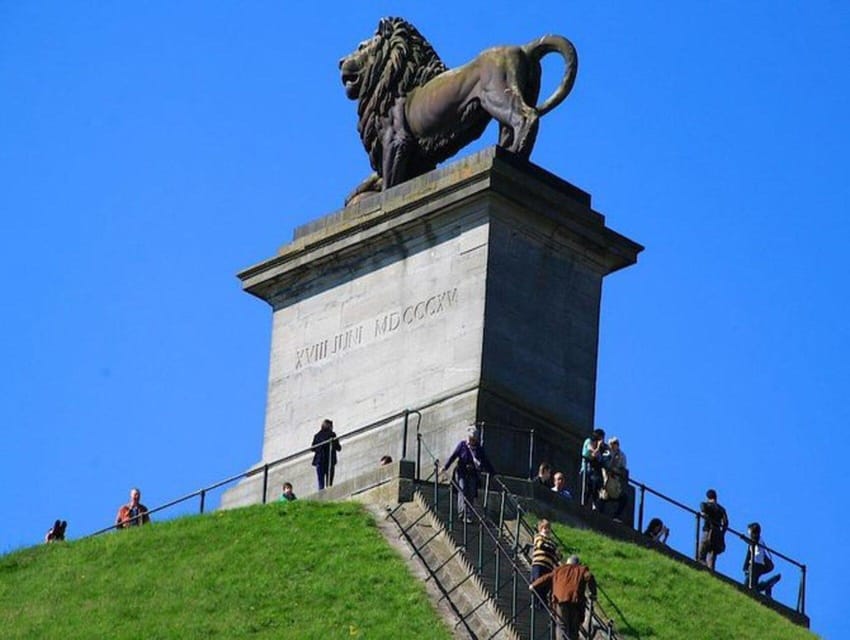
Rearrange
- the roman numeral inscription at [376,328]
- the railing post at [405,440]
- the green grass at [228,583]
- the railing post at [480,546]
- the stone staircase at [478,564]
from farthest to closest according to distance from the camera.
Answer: the roman numeral inscription at [376,328]
the railing post at [405,440]
the railing post at [480,546]
the green grass at [228,583]
the stone staircase at [478,564]

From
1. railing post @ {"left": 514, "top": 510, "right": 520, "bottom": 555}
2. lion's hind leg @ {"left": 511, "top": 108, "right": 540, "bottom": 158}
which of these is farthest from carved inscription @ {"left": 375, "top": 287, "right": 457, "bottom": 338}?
Result: railing post @ {"left": 514, "top": 510, "right": 520, "bottom": 555}

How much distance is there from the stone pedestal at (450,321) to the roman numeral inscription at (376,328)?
0.02 meters

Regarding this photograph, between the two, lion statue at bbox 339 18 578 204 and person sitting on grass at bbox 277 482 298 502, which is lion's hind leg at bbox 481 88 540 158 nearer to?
lion statue at bbox 339 18 578 204

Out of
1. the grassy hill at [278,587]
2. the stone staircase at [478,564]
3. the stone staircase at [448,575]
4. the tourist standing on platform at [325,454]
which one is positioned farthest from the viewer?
the tourist standing on platform at [325,454]

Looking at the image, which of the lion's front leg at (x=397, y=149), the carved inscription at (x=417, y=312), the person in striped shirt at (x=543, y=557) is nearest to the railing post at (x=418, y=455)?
the carved inscription at (x=417, y=312)

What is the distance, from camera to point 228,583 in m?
47.4

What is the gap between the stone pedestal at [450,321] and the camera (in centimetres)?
5322

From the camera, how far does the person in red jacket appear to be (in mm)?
43250

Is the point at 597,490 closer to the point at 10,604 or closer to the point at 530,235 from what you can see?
the point at 530,235

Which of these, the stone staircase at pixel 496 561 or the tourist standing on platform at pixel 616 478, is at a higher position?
the tourist standing on platform at pixel 616 478

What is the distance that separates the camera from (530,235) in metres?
54.5

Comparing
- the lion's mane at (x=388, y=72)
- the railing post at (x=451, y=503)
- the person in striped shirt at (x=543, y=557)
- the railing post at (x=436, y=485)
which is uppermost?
the lion's mane at (x=388, y=72)

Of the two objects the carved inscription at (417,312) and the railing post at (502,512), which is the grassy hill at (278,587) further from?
the carved inscription at (417,312)

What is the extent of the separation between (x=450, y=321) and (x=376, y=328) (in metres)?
1.71
